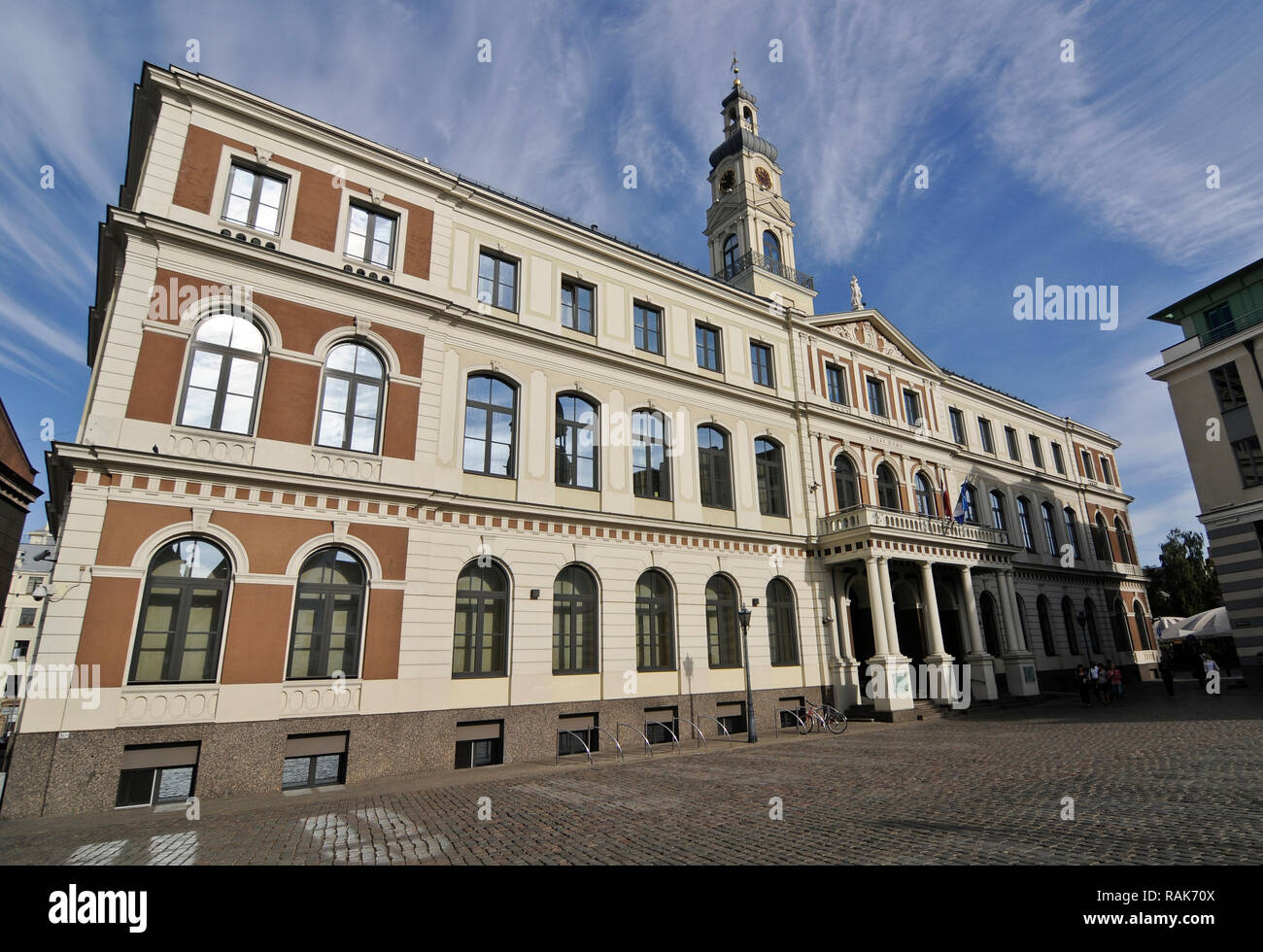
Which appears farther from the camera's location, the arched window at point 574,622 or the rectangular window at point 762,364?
the rectangular window at point 762,364

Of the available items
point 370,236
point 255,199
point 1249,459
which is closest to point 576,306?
point 370,236

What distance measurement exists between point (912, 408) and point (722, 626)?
17287 millimetres

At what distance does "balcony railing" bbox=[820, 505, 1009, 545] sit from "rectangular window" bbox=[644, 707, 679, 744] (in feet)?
32.3

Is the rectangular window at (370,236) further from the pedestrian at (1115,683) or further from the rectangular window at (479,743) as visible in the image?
the pedestrian at (1115,683)

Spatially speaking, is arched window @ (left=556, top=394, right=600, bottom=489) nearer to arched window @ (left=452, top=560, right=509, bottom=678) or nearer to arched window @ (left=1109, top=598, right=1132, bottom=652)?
arched window @ (left=452, top=560, right=509, bottom=678)

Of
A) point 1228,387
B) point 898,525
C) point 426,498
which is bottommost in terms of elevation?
point 426,498

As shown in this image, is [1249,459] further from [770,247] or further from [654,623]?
[654,623]

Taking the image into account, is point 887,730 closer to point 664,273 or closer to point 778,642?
point 778,642

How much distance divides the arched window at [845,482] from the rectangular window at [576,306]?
41.4ft

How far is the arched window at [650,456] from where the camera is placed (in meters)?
22.1

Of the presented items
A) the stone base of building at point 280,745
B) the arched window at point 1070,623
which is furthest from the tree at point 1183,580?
the stone base of building at point 280,745

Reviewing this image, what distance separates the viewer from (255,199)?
54.7ft

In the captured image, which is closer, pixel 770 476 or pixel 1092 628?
pixel 770 476

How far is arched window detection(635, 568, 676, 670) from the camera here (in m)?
20.5
